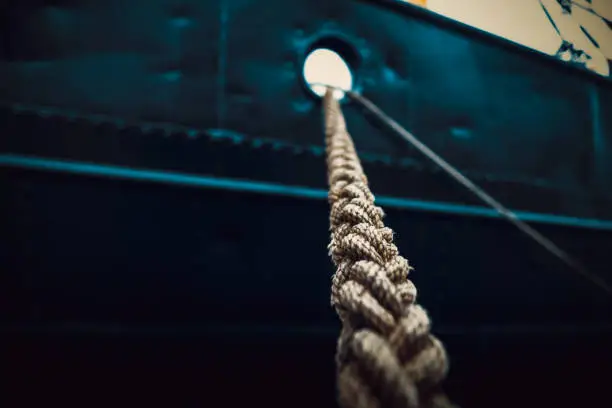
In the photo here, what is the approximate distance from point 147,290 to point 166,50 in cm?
75

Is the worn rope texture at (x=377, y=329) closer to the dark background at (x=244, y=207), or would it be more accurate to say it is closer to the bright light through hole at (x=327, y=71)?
the dark background at (x=244, y=207)

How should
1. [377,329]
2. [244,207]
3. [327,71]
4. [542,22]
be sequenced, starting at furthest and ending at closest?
[542,22] → [327,71] → [244,207] → [377,329]

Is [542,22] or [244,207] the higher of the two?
[542,22]

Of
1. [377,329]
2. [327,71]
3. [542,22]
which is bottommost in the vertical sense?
[377,329]

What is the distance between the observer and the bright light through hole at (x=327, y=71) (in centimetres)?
162

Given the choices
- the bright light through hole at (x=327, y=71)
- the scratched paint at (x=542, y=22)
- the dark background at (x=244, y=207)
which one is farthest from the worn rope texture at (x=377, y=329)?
the scratched paint at (x=542, y=22)

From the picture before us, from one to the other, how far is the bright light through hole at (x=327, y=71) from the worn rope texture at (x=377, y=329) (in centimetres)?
99

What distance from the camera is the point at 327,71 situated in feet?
5.49

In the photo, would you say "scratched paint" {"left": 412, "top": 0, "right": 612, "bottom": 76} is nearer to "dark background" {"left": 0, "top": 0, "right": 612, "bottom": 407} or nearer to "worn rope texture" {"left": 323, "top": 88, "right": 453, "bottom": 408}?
"dark background" {"left": 0, "top": 0, "right": 612, "bottom": 407}

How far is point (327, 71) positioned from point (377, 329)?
1.36 meters

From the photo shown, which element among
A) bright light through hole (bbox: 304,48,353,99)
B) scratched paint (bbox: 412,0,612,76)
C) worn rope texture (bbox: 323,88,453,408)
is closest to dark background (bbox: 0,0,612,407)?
bright light through hole (bbox: 304,48,353,99)

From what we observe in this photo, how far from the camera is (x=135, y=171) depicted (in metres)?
1.26

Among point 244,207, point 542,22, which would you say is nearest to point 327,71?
point 244,207

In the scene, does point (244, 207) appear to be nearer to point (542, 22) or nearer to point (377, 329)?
point (377, 329)
